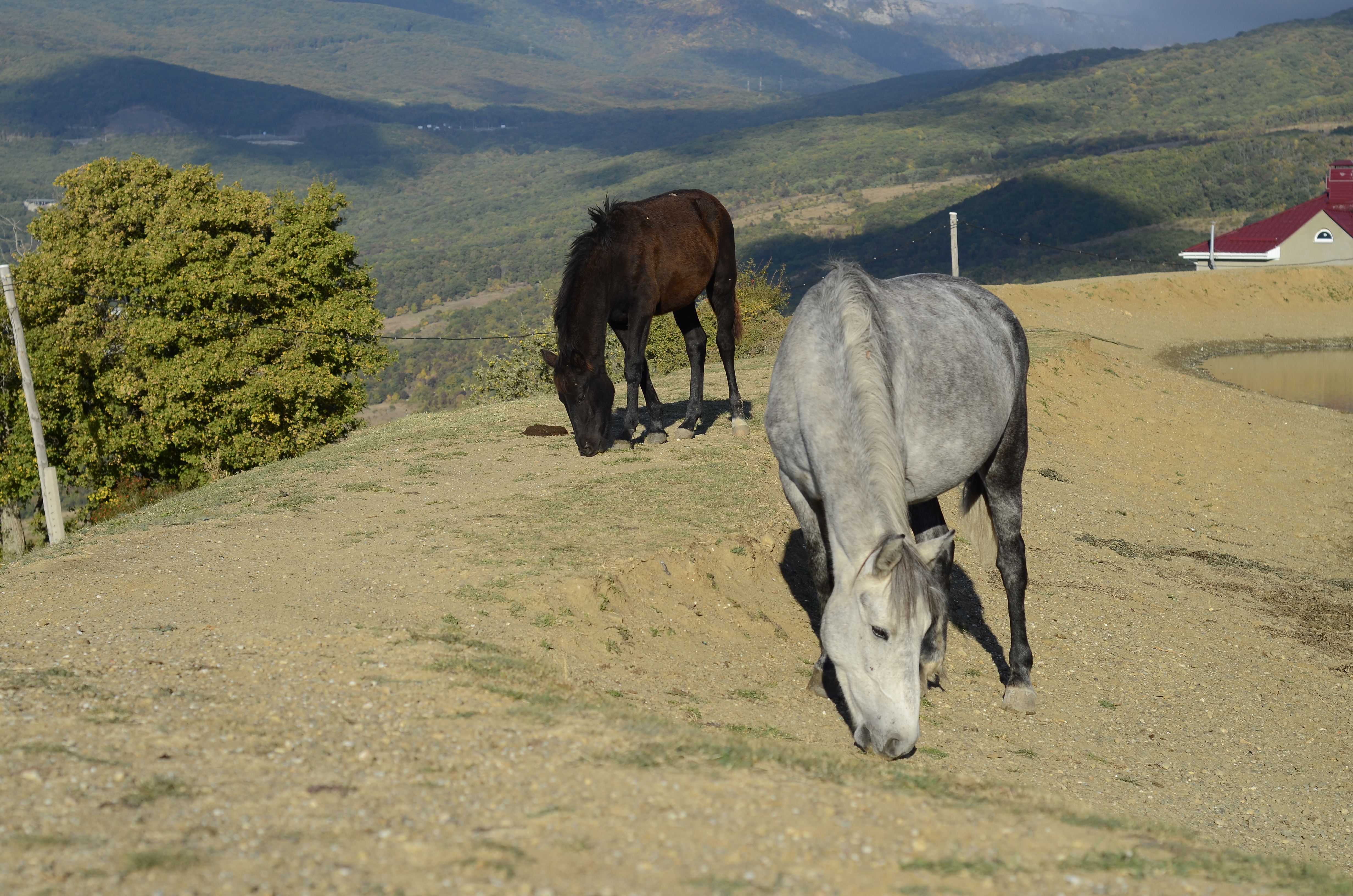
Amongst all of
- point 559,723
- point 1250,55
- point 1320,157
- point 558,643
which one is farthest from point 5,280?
point 1250,55

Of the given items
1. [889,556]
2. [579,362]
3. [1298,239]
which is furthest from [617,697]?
[1298,239]

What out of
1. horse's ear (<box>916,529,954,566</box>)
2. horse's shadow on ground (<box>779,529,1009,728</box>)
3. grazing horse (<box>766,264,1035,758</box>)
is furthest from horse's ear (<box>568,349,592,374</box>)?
horse's ear (<box>916,529,954,566</box>)

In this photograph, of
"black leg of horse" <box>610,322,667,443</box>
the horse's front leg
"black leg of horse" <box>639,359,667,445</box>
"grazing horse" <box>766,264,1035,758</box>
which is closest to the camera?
"grazing horse" <box>766,264,1035,758</box>

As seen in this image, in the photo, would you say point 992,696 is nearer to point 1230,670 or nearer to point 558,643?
point 1230,670

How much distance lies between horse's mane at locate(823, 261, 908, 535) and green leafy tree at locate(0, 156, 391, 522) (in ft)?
77.1

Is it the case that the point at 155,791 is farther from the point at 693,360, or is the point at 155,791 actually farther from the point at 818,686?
the point at 693,360

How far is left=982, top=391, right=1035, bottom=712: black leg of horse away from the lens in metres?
7.90

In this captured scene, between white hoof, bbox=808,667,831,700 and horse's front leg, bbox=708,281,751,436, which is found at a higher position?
horse's front leg, bbox=708,281,751,436

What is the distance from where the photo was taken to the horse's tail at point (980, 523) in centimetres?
818

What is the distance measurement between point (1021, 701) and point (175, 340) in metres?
25.7

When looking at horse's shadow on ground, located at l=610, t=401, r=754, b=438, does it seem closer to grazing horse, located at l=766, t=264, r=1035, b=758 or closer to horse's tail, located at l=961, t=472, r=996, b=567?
horse's tail, located at l=961, t=472, r=996, b=567

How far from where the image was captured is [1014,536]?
318 inches

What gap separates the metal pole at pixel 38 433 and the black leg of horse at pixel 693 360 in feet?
50.9

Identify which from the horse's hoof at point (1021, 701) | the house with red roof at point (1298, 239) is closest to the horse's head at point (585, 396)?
the horse's hoof at point (1021, 701)
